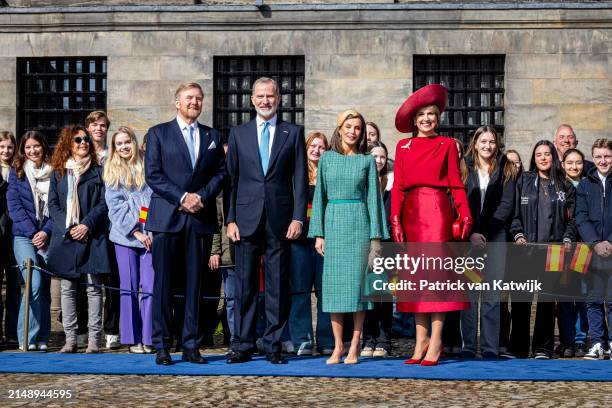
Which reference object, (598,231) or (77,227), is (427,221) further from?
(77,227)

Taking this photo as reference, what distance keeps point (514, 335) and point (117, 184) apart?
3925mm

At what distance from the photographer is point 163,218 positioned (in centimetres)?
891

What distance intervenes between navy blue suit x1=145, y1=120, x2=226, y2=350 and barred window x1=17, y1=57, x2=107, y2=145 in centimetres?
962

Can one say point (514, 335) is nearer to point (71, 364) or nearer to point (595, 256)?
point (595, 256)

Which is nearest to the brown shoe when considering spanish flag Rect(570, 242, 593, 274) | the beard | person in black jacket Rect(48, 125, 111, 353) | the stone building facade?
person in black jacket Rect(48, 125, 111, 353)

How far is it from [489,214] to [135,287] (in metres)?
3.34

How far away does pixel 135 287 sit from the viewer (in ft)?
33.6

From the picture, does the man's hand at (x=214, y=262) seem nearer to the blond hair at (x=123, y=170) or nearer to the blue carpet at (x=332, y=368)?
the blond hair at (x=123, y=170)

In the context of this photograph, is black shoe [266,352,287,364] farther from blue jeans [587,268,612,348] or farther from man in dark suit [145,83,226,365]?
blue jeans [587,268,612,348]

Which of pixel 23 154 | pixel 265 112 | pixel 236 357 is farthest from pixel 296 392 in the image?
pixel 23 154

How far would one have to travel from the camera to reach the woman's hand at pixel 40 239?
1051cm

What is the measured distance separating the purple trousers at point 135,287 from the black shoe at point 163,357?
1.19 m

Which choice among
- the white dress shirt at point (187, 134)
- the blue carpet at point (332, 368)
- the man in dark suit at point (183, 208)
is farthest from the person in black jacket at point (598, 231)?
the white dress shirt at point (187, 134)

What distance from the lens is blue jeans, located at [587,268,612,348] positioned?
9867 mm
